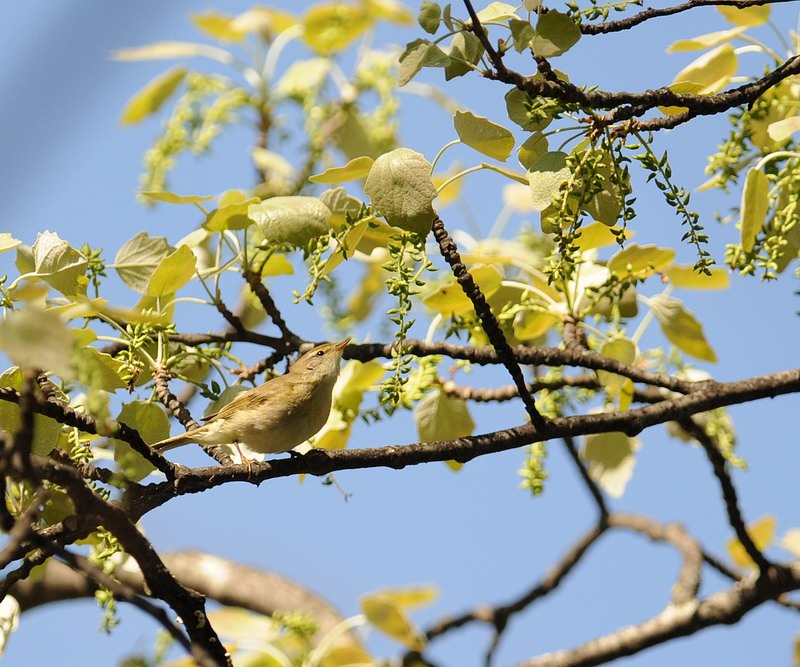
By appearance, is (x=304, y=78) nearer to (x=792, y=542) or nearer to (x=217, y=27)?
(x=217, y=27)

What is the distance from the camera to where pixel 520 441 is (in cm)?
168

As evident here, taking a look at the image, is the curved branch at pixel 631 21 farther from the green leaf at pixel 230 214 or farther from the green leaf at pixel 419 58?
the green leaf at pixel 230 214

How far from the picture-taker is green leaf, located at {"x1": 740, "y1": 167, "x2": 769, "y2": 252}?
66.1 inches

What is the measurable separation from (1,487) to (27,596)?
3.16 metres

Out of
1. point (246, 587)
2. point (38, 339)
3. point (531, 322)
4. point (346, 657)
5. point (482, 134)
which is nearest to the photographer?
point (38, 339)

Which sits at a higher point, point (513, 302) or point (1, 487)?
point (513, 302)

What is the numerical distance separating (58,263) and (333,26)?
8.48 ft

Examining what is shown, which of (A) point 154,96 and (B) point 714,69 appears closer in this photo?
(B) point 714,69

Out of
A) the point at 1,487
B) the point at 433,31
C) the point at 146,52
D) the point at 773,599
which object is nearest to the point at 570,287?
the point at 433,31

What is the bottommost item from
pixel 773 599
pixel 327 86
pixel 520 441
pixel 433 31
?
pixel 773 599

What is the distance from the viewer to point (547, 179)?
1449 millimetres

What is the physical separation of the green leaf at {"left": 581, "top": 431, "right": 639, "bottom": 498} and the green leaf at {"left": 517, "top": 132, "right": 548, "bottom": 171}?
927 mm

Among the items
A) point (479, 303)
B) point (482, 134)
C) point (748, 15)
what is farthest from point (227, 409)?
point (748, 15)

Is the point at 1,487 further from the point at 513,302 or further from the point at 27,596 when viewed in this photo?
the point at 27,596
